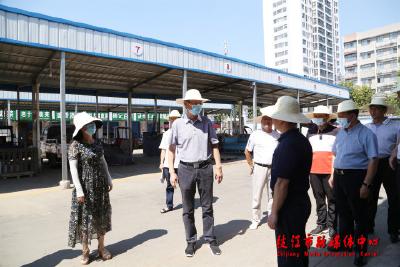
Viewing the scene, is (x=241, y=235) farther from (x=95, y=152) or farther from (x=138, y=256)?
(x=95, y=152)

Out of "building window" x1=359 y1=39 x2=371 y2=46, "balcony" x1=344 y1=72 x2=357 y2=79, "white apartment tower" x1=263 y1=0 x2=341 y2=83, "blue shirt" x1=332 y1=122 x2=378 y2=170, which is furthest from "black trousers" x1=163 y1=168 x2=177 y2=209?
"white apartment tower" x1=263 y1=0 x2=341 y2=83

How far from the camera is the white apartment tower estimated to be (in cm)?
10819

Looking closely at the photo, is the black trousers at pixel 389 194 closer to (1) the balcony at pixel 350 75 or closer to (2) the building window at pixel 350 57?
(1) the balcony at pixel 350 75

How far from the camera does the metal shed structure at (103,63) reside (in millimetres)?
8922

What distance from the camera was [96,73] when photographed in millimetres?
14297

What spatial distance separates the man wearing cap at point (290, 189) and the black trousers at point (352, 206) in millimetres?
1369

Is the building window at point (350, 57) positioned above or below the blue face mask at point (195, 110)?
above

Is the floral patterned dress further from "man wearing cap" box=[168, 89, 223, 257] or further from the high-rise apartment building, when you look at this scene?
the high-rise apartment building

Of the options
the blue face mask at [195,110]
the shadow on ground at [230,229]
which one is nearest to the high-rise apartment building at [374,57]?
the shadow on ground at [230,229]

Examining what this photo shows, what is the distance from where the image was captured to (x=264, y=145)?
17.5 feet

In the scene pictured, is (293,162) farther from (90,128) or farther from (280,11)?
(280,11)

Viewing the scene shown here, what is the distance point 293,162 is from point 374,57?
304ft

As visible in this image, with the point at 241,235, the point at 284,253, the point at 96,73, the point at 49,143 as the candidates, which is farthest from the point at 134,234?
the point at 49,143

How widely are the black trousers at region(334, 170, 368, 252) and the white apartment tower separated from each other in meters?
A: 109
